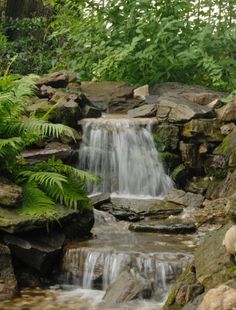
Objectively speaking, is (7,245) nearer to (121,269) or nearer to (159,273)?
(121,269)

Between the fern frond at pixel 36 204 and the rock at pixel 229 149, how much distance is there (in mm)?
3930

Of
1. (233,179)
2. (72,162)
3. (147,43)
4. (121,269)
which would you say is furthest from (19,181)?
(147,43)

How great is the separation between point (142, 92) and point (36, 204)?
6.66m

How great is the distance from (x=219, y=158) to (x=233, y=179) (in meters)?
0.77

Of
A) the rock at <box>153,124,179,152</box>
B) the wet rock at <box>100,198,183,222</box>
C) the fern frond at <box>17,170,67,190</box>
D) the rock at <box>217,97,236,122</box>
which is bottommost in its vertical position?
the wet rock at <box>100,198,183,222</box>

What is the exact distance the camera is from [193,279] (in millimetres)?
4473

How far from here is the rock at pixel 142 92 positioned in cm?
1224

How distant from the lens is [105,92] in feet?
Answer: 40.5

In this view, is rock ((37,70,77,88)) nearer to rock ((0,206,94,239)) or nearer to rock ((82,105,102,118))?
rock ((82,105,102,118))

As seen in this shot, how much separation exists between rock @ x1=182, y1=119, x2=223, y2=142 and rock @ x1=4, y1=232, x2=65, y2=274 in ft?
14.7

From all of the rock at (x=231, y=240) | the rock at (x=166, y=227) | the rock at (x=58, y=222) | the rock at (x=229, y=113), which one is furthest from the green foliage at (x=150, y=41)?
the rock at (x=231, y=240)

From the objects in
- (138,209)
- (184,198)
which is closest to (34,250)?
(138,209)

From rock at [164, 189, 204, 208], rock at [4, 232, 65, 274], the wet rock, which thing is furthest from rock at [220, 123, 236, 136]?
rock at [4, 232, 65, 274]

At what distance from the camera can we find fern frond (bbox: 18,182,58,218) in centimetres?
605
